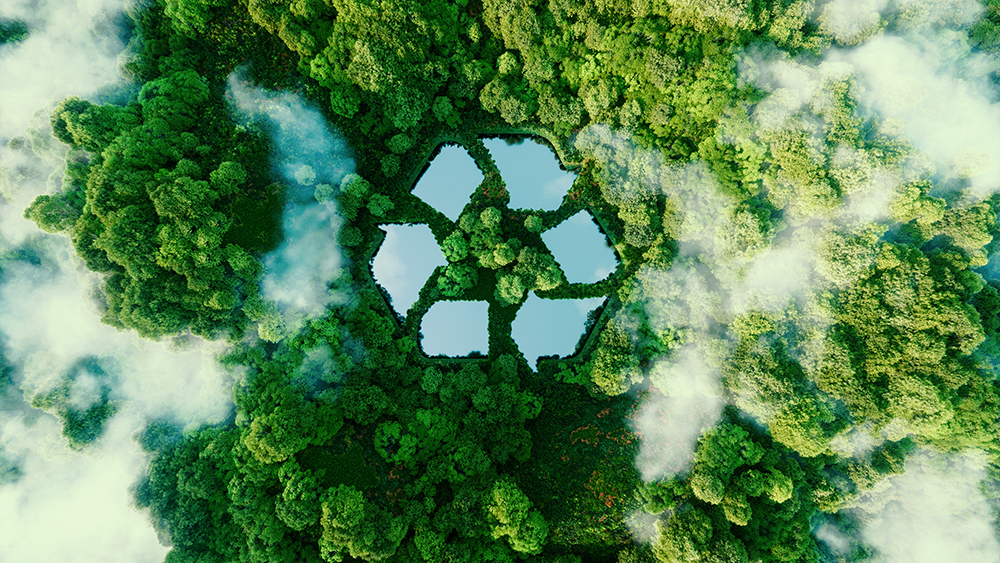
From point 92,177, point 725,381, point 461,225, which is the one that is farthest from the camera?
point 461,225

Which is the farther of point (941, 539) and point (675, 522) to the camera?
point (941, 539)

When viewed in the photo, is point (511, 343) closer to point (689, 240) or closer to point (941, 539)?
point (689, 240)

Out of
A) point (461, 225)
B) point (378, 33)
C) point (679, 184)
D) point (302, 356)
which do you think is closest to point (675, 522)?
point (679, 184)

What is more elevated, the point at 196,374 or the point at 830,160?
the point at 830,160

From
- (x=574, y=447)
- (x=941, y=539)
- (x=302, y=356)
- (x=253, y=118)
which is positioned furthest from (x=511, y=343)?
(x=941, y=539)

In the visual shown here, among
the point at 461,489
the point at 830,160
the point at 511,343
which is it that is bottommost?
the point at 461,489

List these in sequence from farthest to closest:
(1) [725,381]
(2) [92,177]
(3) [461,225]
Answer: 1. (3) [461,225]
2. (1) [725,381]
3. (2) [92,177]

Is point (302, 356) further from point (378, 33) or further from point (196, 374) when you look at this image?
point (378, 33)
